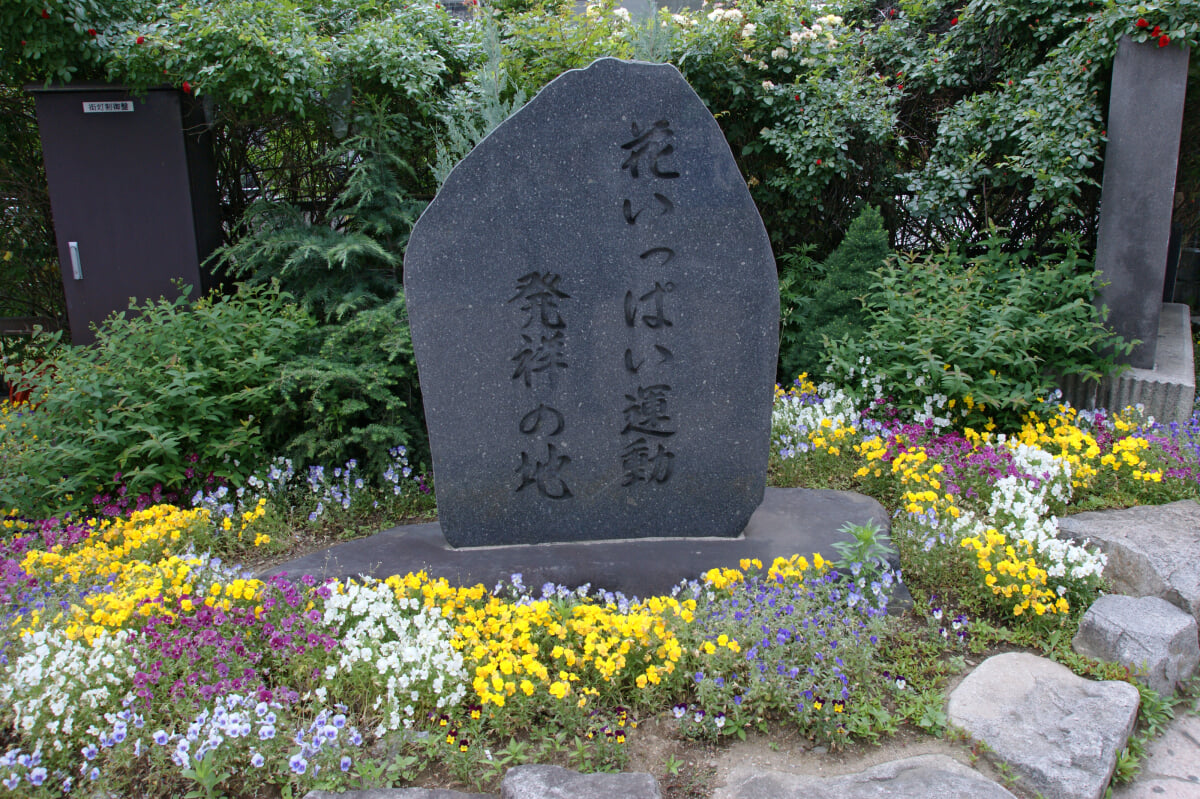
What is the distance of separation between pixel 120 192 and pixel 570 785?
532 centimetres

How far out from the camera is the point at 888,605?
3.19m

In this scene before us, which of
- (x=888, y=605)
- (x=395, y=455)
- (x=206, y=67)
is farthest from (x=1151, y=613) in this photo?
(x=206, y=67)

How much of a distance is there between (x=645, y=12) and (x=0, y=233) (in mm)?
5622

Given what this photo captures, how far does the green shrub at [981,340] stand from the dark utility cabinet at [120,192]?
464 centimetres

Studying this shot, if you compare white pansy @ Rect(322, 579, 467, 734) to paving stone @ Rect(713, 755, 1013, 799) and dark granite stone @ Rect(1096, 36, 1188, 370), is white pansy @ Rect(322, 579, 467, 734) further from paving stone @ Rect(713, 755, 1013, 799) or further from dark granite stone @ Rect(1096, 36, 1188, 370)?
dark granite stone @ Rect(1096, 36, 1188, 370)

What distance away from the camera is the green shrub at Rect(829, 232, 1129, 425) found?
4777 millimetres

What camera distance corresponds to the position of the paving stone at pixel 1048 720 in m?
2.36

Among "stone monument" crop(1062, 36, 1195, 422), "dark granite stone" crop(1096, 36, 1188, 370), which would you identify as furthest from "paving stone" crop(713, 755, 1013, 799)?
"dark granite stone" crop(1096, 36, 1188, 370)

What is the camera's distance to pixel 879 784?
2.28m

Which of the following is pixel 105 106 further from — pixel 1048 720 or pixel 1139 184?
pixel 1139 184

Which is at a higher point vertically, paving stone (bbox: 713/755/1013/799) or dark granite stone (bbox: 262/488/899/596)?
dark granite stone (bbox: 262/488/899/596)

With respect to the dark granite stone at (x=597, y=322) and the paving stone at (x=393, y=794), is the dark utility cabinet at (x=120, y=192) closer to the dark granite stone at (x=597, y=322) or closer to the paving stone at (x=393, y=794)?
the dark granite stone at (x=597, y=322)

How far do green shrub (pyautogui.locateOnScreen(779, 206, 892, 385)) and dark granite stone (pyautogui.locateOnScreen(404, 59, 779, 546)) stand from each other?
6.95ft

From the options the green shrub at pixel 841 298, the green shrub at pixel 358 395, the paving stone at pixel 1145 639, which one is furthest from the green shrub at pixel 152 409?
the paving stone at pixel 1145 639
